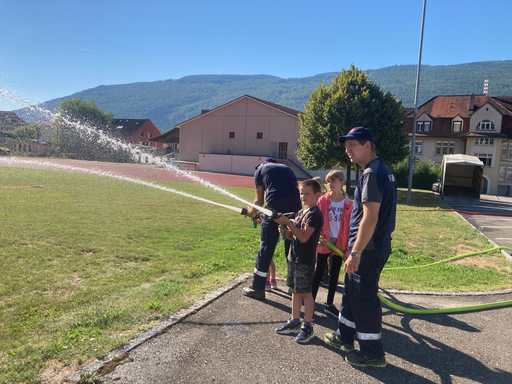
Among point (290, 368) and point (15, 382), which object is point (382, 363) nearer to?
point (290, 368)

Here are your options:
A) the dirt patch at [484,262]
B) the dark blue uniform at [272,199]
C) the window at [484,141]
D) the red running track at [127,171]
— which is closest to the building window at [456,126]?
the window at [484,141]

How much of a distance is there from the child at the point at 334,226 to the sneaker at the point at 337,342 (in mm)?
927

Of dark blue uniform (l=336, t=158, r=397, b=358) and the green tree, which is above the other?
the green tree

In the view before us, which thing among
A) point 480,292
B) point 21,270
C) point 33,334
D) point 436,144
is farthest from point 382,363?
point 436,144

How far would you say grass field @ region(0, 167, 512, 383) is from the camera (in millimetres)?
4212

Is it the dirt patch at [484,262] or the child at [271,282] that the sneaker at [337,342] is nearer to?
the child at [271,282]

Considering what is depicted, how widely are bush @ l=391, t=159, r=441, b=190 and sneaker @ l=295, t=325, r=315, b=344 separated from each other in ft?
133

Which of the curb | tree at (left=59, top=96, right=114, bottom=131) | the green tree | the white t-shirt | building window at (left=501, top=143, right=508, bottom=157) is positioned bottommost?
the curb

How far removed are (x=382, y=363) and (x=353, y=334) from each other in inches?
17.3

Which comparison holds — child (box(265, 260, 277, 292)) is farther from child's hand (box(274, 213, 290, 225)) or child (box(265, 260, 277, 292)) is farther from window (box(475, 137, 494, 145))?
window (box(475, 137, 494, 145))

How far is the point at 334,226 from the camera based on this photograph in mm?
5555

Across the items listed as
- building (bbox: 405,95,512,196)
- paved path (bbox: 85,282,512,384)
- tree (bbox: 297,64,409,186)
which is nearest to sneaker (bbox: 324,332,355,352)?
paved path (bbox: 85,282,512,384)

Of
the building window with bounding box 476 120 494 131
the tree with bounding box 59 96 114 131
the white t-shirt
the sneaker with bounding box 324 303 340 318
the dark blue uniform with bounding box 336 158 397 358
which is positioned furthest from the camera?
the tree with bounding box 59 96 114 131

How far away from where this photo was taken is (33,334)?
167 inches
